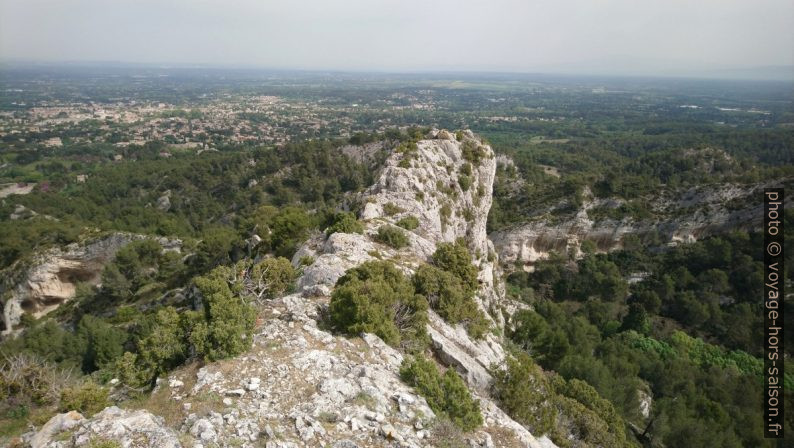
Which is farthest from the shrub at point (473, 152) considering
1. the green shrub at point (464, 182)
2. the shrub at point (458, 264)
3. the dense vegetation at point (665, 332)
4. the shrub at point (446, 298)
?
the shrub at point (446, 298)

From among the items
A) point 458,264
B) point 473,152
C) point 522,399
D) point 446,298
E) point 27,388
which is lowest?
point 522,399

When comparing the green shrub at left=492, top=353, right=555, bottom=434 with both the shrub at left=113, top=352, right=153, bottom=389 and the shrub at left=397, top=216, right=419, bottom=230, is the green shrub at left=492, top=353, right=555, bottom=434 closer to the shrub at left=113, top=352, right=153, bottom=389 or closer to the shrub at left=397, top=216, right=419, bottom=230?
the shrub at left=113, top=352, right=153, bottom=389

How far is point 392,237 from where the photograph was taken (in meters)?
24.9

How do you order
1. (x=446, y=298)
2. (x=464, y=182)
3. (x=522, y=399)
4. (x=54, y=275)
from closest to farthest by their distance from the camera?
(x=522, y=399) → (x=446, y=298) → (x=464, y=182) → (x=54, y=275)

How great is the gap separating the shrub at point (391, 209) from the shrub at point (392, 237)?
6.38 m

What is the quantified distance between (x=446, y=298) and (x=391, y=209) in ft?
45.9

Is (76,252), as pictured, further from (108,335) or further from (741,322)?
(741,322)

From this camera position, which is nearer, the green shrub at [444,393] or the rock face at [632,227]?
the green shrub at [444,393]

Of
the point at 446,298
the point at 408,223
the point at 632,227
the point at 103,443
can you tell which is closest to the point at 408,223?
the point at 408,223

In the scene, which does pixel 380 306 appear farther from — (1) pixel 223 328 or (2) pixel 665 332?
(2) pixel 665 332

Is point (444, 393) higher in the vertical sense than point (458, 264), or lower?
lower

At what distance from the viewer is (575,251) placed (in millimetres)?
67750

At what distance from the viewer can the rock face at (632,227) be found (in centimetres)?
6719

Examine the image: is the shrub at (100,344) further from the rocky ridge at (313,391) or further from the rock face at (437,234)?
the rocky ridge at (313,391)
